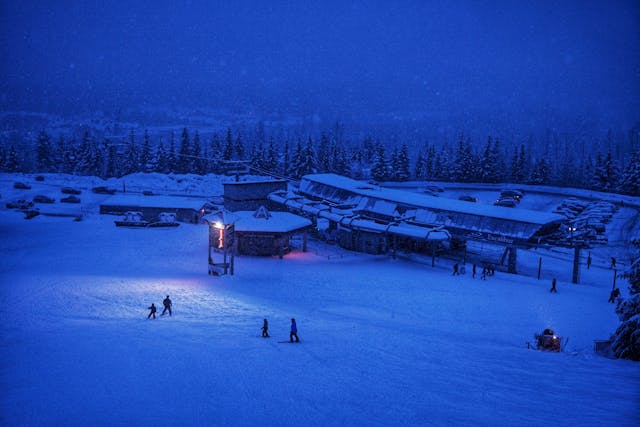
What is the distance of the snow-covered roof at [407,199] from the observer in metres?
35.4

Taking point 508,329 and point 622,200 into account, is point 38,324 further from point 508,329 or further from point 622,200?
point 622,200

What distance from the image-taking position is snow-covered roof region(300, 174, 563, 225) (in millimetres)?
35438

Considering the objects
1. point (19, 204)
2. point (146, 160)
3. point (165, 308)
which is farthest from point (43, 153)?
point (165, 308)

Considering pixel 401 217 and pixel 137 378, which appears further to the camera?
pixel 401 217

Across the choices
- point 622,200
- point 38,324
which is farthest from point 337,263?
point 622,200

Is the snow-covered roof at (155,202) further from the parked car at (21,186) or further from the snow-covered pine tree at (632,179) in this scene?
the snow-covered pine tree at (632,179)

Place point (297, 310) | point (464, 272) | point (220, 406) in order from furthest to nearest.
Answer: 1. point (464, 272)
2. point (297, 310)
3. point (220, 406)

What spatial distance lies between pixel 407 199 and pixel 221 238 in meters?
17.3

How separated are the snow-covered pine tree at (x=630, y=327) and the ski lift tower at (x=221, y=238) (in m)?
20.0

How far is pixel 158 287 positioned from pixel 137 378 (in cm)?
1253

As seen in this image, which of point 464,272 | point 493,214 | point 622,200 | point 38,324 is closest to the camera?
point 38,324

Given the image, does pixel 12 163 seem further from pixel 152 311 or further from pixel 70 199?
pixel 152 311

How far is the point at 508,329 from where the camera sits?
2039 cm

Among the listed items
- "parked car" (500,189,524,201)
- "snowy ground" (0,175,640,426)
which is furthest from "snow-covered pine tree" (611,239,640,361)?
"parked car" (500,189,524,201)
